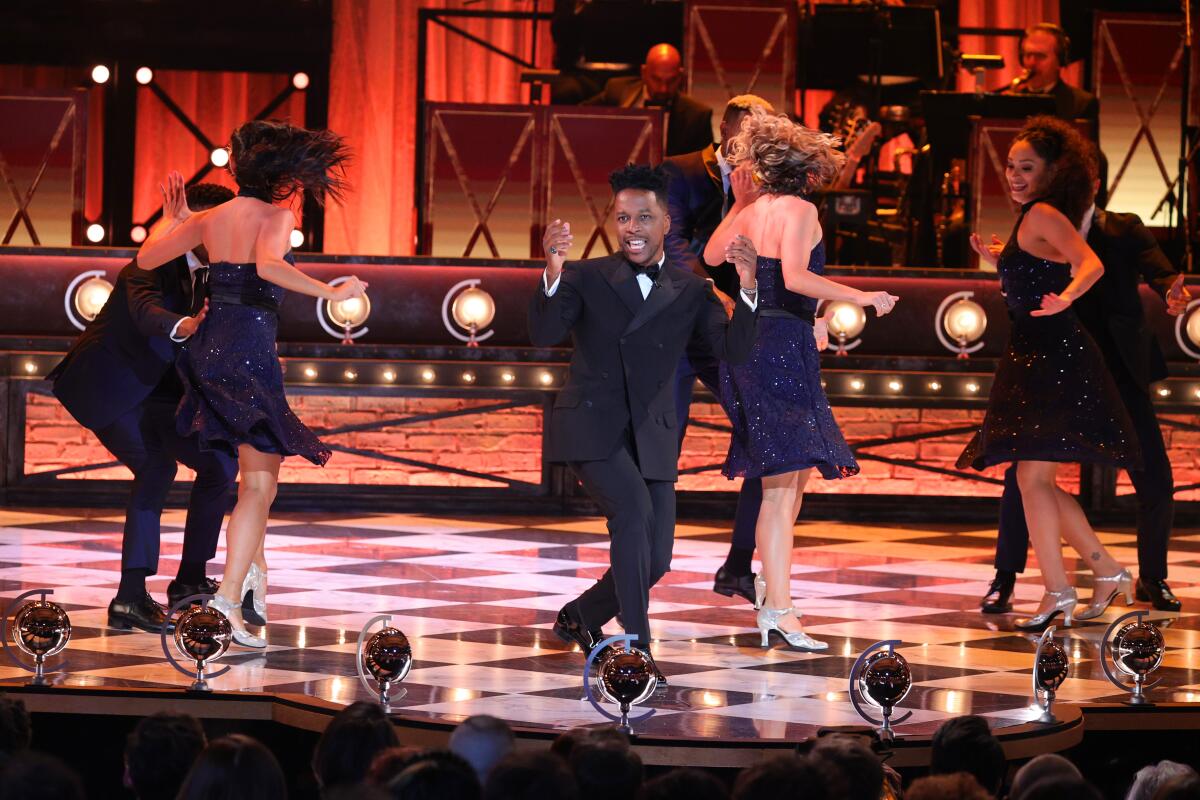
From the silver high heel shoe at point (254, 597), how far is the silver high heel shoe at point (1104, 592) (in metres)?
2.50

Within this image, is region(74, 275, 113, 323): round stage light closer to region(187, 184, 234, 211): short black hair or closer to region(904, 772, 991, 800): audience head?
region(187, 184, 234, 211): short black hair

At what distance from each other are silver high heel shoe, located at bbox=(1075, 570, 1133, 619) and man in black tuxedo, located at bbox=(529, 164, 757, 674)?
176 centimetres

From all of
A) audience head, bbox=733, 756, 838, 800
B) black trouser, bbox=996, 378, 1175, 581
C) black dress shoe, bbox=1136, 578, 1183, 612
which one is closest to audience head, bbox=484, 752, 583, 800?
audience head, bbox=733, 756, 838, 800

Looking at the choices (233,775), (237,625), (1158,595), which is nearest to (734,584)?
(1158,595)

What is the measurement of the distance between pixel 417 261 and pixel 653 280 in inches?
169

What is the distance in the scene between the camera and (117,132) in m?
12.6

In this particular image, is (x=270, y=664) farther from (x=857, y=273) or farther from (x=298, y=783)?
(x=857, y=273)

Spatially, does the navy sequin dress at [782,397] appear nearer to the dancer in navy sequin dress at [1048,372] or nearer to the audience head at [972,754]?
the dancer in navy sequin dress at [1048,372]

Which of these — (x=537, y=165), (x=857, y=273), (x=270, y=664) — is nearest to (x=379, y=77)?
(x=537, y=165)

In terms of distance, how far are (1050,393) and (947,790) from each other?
3.03 meters

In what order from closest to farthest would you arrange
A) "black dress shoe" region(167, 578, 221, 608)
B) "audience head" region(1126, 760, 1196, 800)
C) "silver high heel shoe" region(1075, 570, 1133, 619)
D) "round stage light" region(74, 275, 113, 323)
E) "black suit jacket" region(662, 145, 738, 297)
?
"audience head" region(1126, 760, 1196, 800), "black dress shoe" region(167, 578, 221, 608), "silver high heel shoe" region(1075, 570, 1133, 619), "black suit jacket" region(662, 145, 738, 297), "round stage light" region(74, 275, 113, 323)

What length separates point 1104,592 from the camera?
5.70 meters

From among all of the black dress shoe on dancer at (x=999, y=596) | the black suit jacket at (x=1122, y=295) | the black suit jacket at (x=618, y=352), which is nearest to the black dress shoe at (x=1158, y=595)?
the black dress shoe on dancer at (x=999, y=596)

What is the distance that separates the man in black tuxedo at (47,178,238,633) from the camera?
17.0ft
